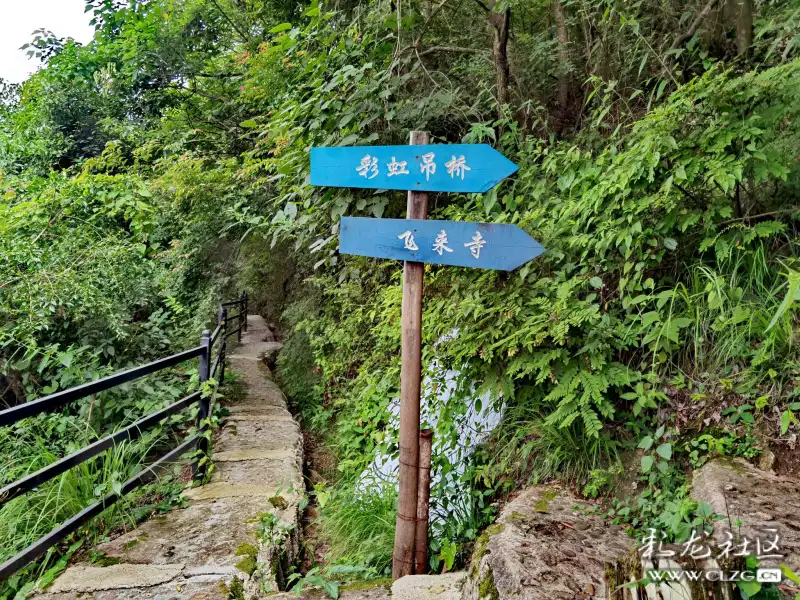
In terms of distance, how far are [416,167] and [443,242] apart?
1.34 feet

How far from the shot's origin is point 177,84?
10.2m

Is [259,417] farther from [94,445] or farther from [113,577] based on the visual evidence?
[113,577]

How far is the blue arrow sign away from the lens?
2346 mm

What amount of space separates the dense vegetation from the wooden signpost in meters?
0.37

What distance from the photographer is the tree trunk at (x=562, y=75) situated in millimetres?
4593

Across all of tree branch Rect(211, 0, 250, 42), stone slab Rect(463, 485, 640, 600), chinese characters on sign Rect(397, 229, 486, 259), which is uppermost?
tree branch Rect(211, 0, 250, 42)

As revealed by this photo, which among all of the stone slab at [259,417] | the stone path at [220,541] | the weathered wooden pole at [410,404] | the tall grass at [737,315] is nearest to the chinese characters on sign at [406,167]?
the weathered wooden pole at [410,404]

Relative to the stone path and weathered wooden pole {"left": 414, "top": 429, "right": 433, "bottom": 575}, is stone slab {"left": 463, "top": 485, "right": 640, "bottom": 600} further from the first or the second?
the stone path

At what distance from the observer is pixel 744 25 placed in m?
3.25

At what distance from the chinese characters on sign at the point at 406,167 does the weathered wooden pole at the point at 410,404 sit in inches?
5.4

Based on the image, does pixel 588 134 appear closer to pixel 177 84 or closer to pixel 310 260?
pixel 310 260

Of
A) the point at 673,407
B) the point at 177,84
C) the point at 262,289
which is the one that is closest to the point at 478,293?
the point at 673,407

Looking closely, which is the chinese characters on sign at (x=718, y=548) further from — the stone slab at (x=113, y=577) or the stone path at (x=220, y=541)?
the stone slab at (x=113, y=577)

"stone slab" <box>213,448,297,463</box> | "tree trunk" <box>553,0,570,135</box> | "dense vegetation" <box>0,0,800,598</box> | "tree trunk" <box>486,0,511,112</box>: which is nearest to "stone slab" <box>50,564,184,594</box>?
"dense vegetation" <box>0,0,800,598</box>
